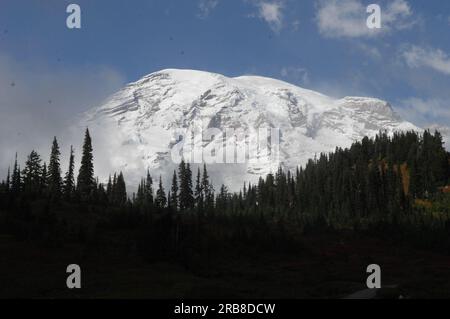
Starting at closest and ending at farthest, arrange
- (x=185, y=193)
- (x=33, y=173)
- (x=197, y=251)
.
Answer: (x=197, y=251)
(x=33, y=173)
(x=185, y=193)

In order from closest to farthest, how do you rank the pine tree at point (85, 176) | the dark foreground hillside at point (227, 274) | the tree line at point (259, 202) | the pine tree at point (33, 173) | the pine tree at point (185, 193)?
the dark foreground hillside at point (227, 274)
the tree line at point (259, 202)
the pine tree at point (85, 176)
the pine tree at point (33, 173)
the pine tree at point (185, 193)

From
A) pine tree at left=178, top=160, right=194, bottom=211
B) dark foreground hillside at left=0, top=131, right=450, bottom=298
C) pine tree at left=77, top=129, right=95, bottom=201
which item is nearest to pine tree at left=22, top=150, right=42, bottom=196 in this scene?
dark foreground hillside at left=0, top=131, right=450, bottom=298

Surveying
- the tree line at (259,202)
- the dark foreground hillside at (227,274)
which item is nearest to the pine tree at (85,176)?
the tree line at (259,202)

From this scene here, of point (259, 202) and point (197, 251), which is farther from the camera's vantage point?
point (259, 202)

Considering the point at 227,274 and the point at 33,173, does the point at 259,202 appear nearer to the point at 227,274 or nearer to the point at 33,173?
the point at 33,173

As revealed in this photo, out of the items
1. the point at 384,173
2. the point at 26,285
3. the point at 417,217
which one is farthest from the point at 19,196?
the point at 384,173

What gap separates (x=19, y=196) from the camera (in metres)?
87.2

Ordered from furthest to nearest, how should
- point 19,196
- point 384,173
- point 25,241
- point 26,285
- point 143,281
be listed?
point 384,173
point 19,196
point 25,241
point 143,281
point 26,285

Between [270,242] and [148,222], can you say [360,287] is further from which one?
[148,222]

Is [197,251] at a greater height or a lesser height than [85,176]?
lesser

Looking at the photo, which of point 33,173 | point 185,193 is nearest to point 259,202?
point 185,193

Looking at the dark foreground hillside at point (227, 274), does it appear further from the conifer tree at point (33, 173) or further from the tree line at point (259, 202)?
the conifer tree at point (33, 173)

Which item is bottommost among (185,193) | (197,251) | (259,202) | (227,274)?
(227,274)
